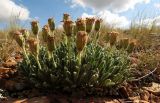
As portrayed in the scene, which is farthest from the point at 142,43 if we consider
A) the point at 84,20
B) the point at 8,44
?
the point at 84,20

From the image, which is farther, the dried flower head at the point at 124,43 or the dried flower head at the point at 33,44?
the dried flower head at the point at 124,43

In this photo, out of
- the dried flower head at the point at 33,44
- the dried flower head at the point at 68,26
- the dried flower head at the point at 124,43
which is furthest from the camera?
the dried flower head at the point at 124,43

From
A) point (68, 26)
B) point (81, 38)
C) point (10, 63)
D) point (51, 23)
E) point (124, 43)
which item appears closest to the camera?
point (81, 38)

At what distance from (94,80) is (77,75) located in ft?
0.74

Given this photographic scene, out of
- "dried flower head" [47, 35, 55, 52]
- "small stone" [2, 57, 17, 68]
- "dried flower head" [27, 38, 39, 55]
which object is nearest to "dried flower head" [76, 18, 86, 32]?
"dried flower head" [47, 35, 55, 52]

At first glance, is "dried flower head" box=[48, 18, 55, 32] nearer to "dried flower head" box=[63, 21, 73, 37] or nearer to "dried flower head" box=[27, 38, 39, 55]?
"dried flower head" box=[63, 21, 73, 37]

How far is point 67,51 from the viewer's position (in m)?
4.63

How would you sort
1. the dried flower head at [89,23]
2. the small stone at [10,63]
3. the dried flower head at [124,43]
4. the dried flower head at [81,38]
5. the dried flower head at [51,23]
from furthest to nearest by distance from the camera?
the small stone at [10,63]
the dried flower head at [51,23]
the dried flower head at [124,43]
the dried flower head at [89,23]
the dried flower head at [81,38]

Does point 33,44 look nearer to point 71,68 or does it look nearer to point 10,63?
point 71,68

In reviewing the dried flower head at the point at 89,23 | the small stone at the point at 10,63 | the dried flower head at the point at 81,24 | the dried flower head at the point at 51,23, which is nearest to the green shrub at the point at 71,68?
the dried flower head at the point at 81,24

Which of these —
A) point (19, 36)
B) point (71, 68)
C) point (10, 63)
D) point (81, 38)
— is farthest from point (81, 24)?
point (10, 63)

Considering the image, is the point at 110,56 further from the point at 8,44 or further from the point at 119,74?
the point at 8,44

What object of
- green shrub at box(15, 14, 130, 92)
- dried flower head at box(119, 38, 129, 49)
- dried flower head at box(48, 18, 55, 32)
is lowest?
green shrub at box(15, 14, 130, 92)

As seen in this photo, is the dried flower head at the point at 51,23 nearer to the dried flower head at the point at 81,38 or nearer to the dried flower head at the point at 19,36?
the dried flower head at the point at 19,36
